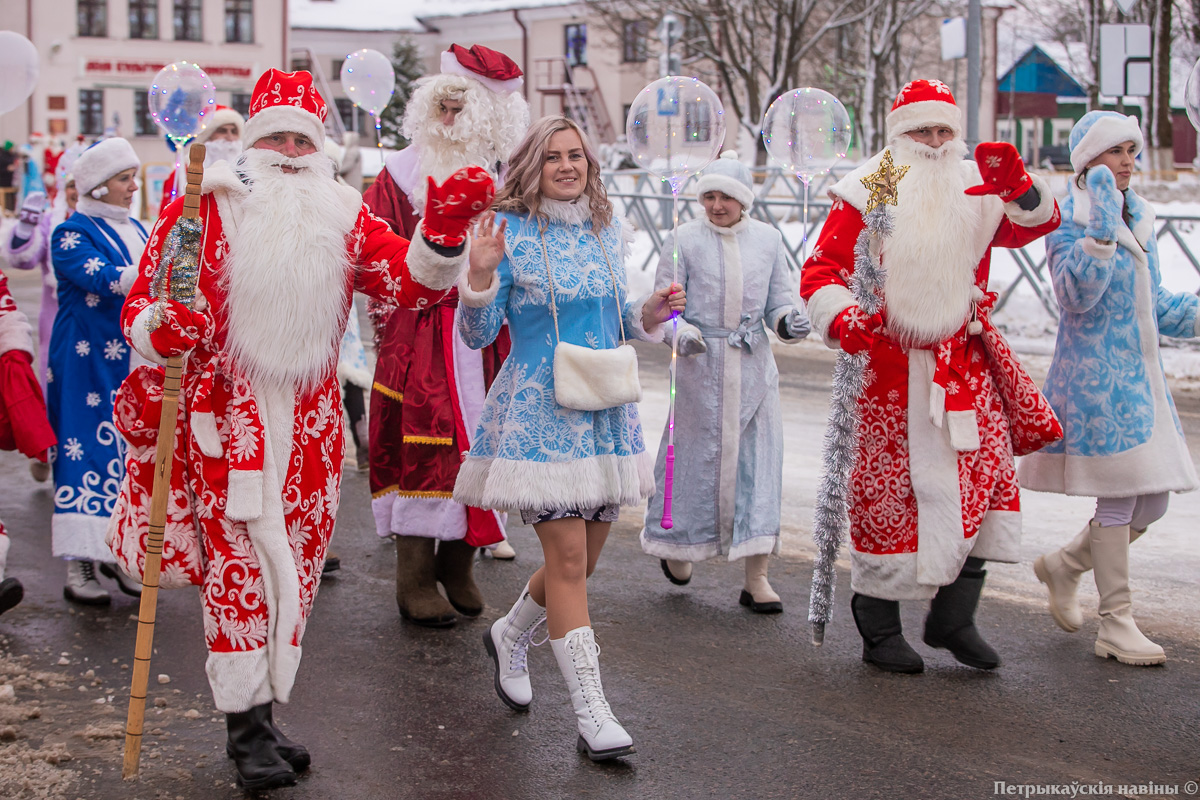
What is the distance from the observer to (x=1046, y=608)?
5.35m

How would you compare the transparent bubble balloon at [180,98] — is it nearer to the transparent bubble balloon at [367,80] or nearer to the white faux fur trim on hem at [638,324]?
the transparent bubble balloon at [367,80]

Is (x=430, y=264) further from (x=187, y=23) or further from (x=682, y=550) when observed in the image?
(x=187, y=23)

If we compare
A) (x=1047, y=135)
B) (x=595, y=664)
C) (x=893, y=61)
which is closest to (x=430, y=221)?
(x=595, y=664)

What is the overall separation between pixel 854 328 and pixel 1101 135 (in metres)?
1.35

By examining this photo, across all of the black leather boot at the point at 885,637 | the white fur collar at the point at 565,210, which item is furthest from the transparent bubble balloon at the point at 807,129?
the black leather boot at the point at 885,637

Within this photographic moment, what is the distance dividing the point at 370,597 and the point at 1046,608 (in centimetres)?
294

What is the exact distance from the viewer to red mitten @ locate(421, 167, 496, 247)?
3463mm

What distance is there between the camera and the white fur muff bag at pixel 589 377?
391 cm

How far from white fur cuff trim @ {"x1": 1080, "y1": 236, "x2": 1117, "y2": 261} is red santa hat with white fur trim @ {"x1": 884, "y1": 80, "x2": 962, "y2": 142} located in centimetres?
65

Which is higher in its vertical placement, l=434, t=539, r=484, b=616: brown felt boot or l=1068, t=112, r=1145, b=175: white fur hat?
l=1068, t=112, r=1145, b=175: white fur hat

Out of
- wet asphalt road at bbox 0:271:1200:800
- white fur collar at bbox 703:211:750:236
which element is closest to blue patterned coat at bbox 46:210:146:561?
wet asphalt road at bbox 0:271:1200:800

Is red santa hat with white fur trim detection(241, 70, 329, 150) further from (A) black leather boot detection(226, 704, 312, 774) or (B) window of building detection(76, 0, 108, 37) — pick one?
(B) window of building detection(76, 0, 108, 37)

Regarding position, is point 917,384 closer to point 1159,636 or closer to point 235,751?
point 1159,636

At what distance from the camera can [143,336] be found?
347cm
